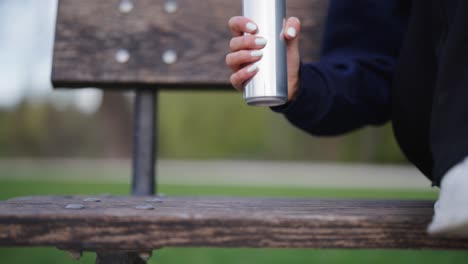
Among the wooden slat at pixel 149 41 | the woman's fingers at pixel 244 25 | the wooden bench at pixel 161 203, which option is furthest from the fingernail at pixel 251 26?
the wooden slat at pixel 149 41

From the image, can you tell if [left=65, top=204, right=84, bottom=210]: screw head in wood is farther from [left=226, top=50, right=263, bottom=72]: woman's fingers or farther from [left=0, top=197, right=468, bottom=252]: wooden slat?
[left=226, top=50, right=263, bottom=72]: woman's fingers

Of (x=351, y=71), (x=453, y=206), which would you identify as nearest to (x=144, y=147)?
(x=351, y=71)

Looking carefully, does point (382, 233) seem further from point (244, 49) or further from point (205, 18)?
point (205, 18)

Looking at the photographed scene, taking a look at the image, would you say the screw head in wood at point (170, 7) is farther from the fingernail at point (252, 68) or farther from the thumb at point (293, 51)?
the fingernail at point (252, 68)

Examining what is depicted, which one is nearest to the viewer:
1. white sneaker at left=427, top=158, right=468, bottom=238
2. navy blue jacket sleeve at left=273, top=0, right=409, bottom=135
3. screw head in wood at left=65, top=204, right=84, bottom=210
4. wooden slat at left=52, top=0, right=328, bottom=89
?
white sneaker at left=427, top=158, right=468, bottom=238

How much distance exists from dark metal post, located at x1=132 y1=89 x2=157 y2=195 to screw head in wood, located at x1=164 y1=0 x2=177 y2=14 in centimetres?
14

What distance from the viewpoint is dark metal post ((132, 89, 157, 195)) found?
39.8 inches

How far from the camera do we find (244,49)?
0.65 metres

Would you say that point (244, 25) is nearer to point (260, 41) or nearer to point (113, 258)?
point (260, 41)

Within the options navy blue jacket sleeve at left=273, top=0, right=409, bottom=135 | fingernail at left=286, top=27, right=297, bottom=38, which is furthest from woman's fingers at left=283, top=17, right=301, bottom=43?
navy blue jacket sleeve at left=273, top=0, right=409, bottom=135

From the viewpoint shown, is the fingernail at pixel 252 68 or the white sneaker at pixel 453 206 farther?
the fingernail at pixel 252 68

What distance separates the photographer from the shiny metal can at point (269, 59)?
620 mm

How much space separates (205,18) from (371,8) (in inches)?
10.3

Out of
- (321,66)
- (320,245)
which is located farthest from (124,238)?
(321,66)
